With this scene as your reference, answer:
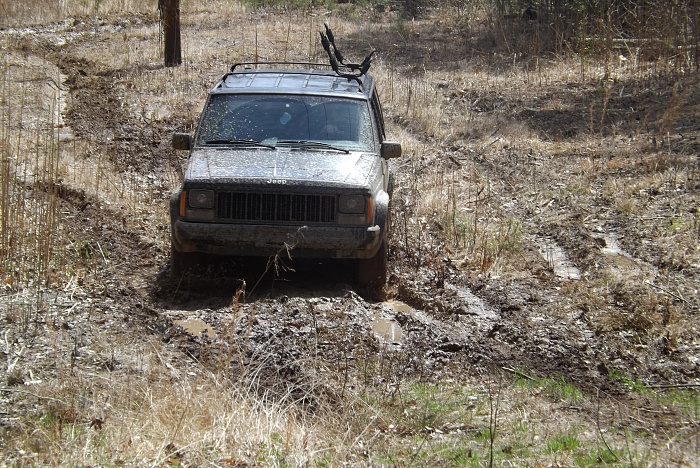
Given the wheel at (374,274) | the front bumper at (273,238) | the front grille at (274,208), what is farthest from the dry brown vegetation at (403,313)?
the front grille at (274,208)

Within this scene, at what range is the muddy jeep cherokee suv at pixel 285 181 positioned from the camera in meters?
6.25

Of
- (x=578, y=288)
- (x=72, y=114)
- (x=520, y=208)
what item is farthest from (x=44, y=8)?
(x=578, y=288)

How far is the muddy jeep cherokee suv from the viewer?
6246 mm

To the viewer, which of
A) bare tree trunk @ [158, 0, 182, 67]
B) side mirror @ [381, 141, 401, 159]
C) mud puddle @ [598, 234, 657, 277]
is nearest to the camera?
mud puddle @ [598, 234, 657, 277]

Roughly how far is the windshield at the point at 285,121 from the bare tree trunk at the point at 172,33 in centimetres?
951

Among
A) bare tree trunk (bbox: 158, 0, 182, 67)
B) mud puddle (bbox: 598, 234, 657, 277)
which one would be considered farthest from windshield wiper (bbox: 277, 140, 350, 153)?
bare tree trunk (bbox: 158, 0, 182, 67)

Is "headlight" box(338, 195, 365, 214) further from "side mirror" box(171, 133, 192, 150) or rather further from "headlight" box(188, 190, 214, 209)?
"side mirror" box(171, 133, 192, 150)

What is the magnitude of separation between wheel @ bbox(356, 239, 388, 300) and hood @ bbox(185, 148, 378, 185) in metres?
0.68

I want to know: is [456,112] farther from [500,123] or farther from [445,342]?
[445,342]

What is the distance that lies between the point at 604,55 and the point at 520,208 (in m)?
8.01

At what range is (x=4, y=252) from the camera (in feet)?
21.1

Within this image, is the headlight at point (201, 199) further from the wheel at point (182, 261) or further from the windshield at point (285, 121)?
the windshield at point (285, 121)

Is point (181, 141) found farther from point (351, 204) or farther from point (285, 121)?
point (351, 204)

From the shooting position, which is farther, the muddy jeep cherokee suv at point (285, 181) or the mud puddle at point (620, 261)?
the mud puddle at point (620, 261)
